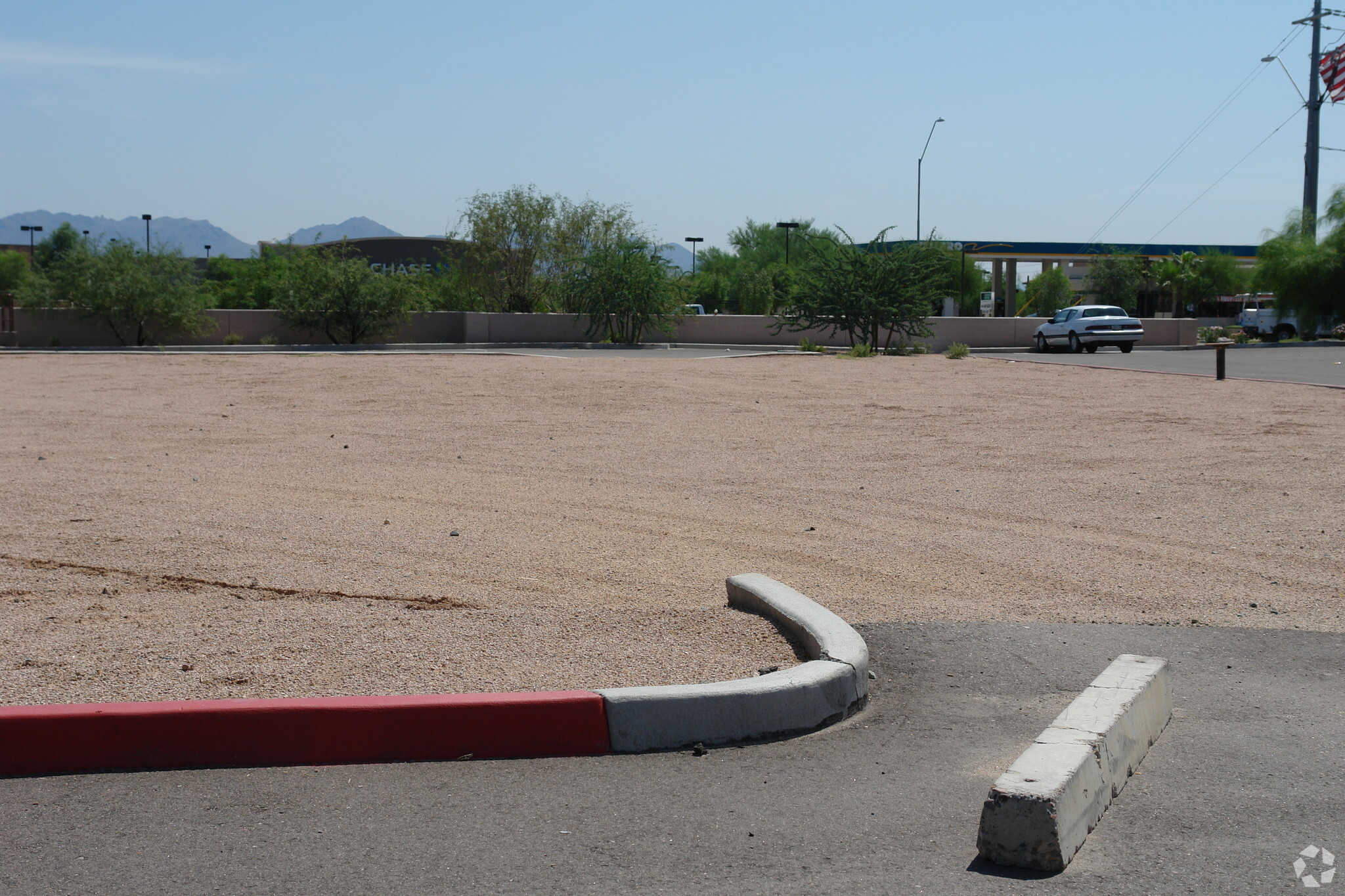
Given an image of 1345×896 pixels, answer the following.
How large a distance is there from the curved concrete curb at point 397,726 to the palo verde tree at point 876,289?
34.4 m

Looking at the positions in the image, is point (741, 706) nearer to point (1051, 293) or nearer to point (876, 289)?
point (876, 289)

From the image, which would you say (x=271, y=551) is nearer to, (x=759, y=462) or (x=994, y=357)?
(x=759, y=462)

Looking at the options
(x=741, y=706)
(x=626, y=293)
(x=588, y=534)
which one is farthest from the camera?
(x=626, y=293)

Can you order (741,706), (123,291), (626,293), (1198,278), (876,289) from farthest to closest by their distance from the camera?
(1198,278), (626,293), (123,291), (876,289), (741,706)

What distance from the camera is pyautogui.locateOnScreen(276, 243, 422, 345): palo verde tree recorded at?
42.5 metres

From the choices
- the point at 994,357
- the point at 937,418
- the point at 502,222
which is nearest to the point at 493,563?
the point at 937,418

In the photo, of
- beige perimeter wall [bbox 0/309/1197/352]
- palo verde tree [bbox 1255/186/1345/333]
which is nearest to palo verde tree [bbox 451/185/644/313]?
beige perimeter wall [bbox 0/309/1197/352]

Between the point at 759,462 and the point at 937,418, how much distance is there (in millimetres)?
5677

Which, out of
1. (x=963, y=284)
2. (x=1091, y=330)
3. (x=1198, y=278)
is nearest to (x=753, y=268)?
(x=963, y=284)

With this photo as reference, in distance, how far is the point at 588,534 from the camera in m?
8.60

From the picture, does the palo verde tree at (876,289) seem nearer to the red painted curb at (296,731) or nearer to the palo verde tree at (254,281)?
the palo verde tree at (254,281)

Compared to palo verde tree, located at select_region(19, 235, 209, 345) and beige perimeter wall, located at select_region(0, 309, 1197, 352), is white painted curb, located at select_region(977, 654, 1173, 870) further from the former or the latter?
palo verde tree, located at select_region(19, 235, 209, 345)

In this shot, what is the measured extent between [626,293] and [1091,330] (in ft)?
56.1

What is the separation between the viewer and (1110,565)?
25.1 feet
